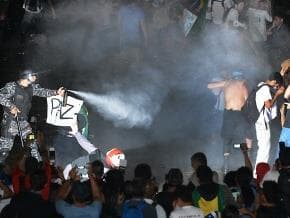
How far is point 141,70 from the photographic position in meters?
13.4

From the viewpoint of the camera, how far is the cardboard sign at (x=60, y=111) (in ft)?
40.7

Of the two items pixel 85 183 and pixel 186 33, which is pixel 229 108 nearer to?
pixel 186 33

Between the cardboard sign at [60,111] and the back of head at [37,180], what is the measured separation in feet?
21.8

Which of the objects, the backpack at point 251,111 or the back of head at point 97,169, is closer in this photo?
the back of head at point 97,169

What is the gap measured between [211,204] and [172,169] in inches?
21.3

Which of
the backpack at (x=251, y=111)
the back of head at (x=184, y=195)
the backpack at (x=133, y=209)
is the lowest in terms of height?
the backpack at (x=133, y=209)

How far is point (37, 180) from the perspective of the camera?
18.7ft

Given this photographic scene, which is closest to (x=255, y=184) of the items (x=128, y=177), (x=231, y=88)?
(x=128, y=177)

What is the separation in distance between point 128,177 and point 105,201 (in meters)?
6.53

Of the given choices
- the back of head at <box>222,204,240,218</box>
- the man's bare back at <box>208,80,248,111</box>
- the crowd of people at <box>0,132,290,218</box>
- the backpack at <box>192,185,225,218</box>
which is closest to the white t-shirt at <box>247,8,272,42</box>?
the man's bare back at <box>208,80,248,111</box>

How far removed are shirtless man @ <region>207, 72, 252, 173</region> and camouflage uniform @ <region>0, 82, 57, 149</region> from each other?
13.1 ft

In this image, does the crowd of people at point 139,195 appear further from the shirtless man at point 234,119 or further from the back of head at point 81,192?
the shirtless man at point 234,119

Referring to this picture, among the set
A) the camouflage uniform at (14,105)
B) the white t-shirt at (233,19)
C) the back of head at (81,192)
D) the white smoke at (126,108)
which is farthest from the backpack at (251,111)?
the back of head at (81,192)

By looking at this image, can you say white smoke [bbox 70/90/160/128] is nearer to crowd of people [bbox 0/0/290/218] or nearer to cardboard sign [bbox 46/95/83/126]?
cardboard sign [bbox 46/95/83/126]
